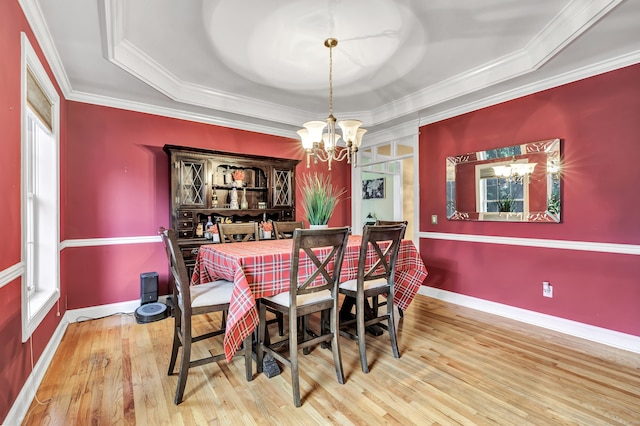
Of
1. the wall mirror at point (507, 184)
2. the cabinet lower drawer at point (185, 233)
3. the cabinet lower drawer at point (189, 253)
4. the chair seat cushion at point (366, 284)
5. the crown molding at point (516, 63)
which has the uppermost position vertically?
the crown molding at point (516, 63)

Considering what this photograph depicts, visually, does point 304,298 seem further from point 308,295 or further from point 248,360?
point 248,360

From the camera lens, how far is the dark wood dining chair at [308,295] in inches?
73.5

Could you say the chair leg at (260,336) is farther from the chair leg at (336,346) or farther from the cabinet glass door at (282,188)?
the cabinet glass door at (282,188)

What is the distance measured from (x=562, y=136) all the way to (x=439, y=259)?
191 cm

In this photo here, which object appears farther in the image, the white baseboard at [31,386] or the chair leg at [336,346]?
the chair leg at [336,346]

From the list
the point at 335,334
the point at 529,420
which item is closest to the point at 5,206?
the point at 335,334

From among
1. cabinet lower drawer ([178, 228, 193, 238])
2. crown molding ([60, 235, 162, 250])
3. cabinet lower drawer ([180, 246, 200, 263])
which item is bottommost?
cabinet lower drawer ([180, 246, 200, 263])

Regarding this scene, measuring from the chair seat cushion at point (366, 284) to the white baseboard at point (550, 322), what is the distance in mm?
1763

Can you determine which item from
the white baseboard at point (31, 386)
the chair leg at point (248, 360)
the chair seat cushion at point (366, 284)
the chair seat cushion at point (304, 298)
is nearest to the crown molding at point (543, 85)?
the chair seat cushion at point (366, 284)

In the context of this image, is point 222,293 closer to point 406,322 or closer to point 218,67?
point 406,322

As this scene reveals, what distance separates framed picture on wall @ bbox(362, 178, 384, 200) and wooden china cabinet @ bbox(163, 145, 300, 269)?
2.50 metres

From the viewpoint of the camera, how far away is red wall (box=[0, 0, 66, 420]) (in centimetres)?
155

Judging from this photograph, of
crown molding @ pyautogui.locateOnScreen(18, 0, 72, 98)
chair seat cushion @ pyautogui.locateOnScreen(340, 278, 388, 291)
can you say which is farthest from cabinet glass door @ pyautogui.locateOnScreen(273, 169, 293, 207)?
crown molding @ pyautogui.locateOnScreen(18, 0, 72, 98)

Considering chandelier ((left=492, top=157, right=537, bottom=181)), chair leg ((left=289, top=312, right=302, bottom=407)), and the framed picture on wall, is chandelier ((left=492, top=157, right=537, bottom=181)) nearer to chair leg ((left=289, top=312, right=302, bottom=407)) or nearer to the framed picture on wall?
chair leg ((left=289, top=312, right=302, bottom=407))
